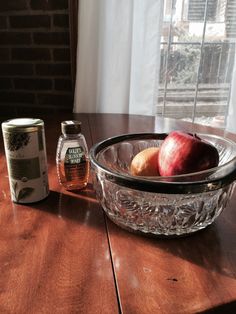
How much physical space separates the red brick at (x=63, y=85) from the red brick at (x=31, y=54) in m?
0.14

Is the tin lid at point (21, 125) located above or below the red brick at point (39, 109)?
above

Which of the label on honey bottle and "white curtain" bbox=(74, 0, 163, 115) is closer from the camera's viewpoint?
the label on honey bottle

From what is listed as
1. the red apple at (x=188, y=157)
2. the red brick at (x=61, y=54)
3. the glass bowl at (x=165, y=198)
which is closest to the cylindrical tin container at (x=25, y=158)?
the glass bowl at (x=165, y=198)

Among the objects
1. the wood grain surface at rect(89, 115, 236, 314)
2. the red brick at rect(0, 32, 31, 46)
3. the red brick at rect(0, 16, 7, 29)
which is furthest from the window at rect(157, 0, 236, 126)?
the wood grain surface at rect(89, 115, 236, 314)

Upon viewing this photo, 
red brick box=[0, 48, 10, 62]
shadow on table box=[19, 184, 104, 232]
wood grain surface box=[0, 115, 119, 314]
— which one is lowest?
wood grain surface box=[0, 115, 119, 314]

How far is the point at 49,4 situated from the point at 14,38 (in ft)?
0.89

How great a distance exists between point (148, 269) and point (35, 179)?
278mm

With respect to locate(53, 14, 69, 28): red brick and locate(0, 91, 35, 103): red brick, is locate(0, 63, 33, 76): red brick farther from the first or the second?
locate(53, 14, 69, 28): red brick

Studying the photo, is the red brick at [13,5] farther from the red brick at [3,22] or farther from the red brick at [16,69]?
the red brick at [16,69]

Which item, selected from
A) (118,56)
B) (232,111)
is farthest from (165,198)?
(232,111)

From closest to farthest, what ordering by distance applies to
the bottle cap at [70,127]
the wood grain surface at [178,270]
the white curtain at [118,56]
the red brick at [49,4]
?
the wood grain surface at [178,270] → the bottle cap at [70,127] → the white curtain at [118,56] → the red brick at [49,4]

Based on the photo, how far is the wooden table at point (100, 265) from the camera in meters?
0.38

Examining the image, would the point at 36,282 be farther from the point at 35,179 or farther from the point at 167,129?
the point at 167,129

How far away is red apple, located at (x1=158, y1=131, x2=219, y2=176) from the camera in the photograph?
499 millimetres
